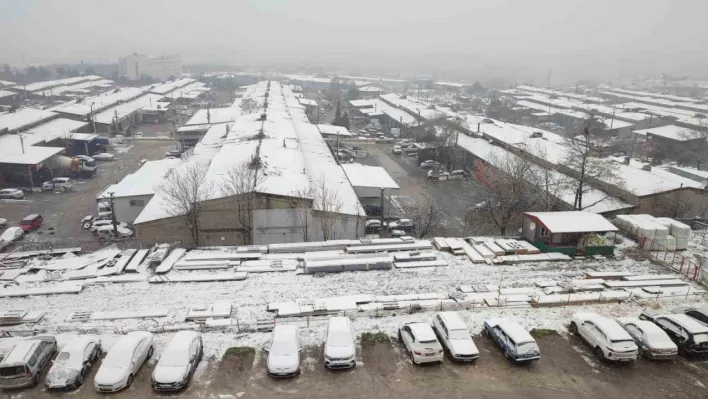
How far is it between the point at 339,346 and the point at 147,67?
13616 cm

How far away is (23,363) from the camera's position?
9.64 meters

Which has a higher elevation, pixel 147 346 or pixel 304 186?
pixel 304 186

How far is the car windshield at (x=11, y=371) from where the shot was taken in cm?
960

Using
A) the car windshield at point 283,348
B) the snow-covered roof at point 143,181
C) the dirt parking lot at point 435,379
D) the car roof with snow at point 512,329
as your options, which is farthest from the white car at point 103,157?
the car roof with snow at point 512,329

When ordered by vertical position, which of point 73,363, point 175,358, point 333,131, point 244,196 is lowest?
point 73,363

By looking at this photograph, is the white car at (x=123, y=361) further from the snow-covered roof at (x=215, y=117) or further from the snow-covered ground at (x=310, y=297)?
the snow-covered roof at (x=215, y=117)

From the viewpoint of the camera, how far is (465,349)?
10.7 m

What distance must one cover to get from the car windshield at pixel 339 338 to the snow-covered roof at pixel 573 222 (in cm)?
1026

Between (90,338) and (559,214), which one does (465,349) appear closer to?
(90,338)

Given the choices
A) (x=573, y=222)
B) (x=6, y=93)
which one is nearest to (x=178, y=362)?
(x=573, y=222)

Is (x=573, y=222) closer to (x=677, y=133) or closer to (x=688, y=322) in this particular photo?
(x=688, y=322)

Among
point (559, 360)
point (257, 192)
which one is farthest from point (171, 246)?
point (559, 360)

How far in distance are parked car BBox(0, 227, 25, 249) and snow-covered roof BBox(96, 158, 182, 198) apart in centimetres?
393

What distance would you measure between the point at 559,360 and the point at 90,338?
→ 11.5 metres
